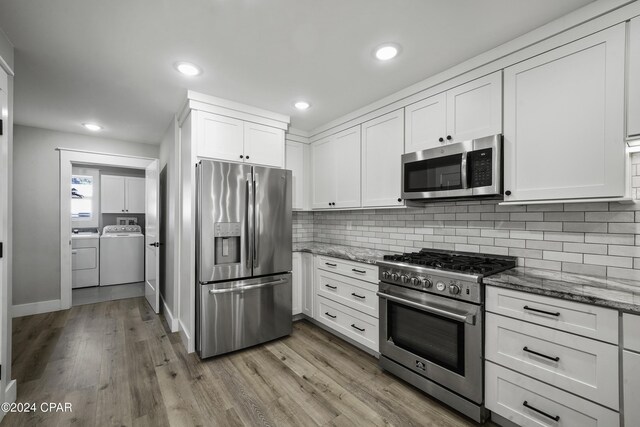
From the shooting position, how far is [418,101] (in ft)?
8.09

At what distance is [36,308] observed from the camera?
3.75 meters

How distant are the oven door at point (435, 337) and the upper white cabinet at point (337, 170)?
1.26 m

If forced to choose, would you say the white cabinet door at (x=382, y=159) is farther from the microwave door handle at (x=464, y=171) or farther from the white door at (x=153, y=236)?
the white door at (x=153, y=236)

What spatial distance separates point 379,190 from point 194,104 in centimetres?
202

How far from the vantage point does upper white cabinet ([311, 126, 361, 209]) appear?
123 inches

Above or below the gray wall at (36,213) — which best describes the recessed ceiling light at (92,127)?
above

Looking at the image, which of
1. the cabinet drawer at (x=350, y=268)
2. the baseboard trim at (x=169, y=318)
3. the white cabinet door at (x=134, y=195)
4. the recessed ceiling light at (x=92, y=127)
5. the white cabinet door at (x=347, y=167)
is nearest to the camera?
the cabinet drawer at (x=350, y=268)

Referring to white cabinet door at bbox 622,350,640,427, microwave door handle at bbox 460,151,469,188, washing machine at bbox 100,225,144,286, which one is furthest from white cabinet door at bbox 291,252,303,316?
washing machine at bbox 100,225,144,286

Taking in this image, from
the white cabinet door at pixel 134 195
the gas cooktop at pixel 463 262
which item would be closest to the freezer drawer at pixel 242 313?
the gas cooktop at pixel 463 262

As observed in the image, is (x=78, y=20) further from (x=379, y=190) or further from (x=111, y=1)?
(x=379, y=190)

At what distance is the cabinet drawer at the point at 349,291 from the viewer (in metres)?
2.54

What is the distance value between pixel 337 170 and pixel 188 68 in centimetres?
184

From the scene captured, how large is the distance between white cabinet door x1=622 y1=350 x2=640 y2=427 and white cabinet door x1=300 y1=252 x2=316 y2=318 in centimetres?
251

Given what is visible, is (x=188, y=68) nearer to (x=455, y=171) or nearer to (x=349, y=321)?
(x=455, y=171)
